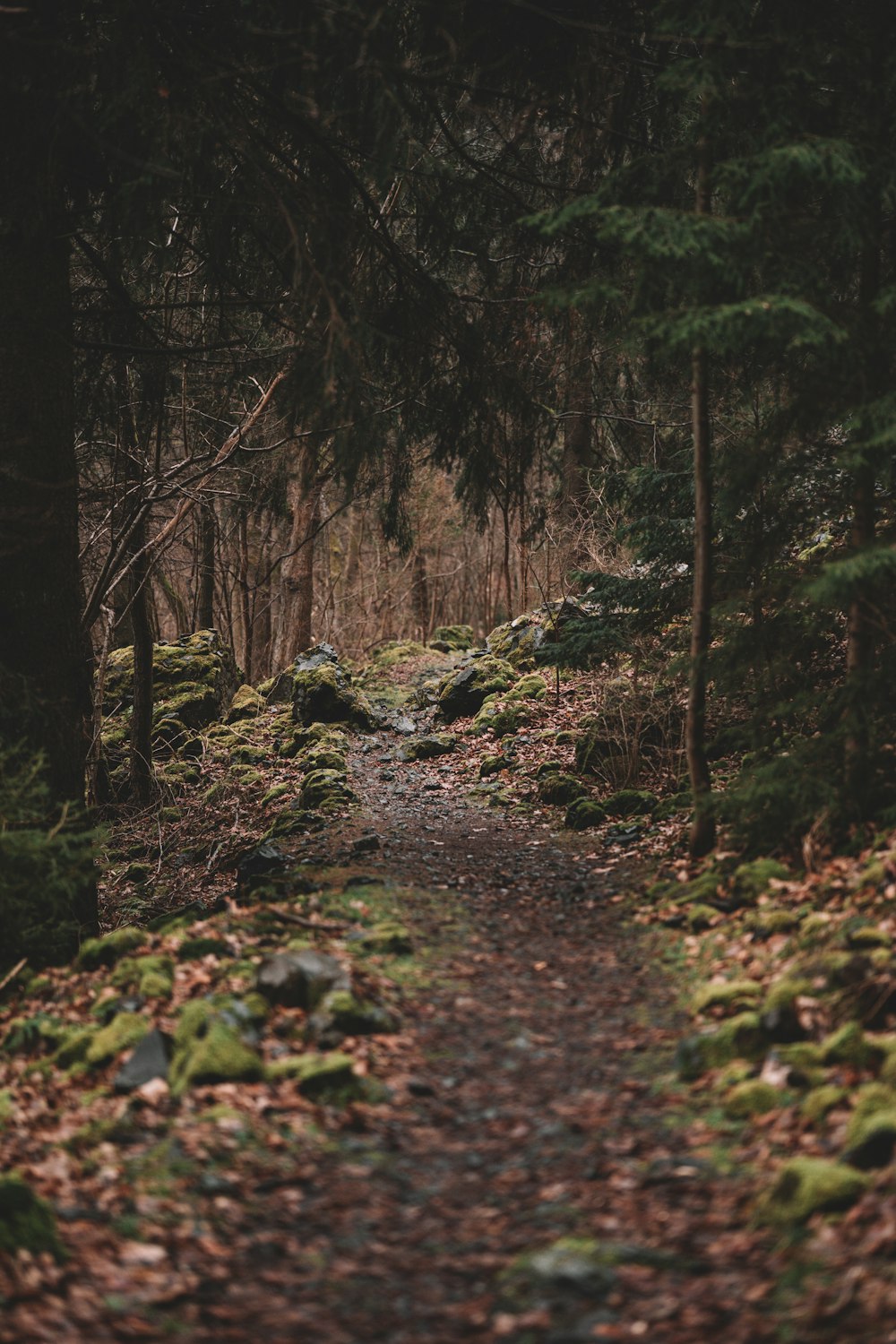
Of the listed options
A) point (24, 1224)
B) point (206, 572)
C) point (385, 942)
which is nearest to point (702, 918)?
point (385, 942)

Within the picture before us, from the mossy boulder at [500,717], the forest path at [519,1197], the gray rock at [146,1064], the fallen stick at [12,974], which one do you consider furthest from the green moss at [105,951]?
the mossy boulder at [500,717]

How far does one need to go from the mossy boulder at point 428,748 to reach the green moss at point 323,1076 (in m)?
9.03

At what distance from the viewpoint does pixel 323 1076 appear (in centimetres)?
404

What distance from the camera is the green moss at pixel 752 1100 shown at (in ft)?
12.0

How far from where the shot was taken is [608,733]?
10305 millimetres

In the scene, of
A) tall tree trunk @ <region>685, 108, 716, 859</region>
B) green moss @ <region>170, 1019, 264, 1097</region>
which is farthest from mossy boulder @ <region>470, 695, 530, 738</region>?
green moss @ <region>170, 1019, 264, 1097</region>

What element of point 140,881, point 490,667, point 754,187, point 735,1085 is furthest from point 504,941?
point 490,667

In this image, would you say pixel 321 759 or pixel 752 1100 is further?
pixel 321 759

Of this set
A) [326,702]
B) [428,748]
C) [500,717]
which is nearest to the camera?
[428,748]

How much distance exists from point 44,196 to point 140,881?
698cm

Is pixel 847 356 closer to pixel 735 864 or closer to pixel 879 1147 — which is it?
pixel 735 864

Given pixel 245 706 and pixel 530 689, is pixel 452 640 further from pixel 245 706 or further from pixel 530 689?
pixel 530 689

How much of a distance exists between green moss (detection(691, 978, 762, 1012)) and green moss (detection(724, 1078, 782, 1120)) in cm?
77

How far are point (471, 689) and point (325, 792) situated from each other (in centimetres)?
456
